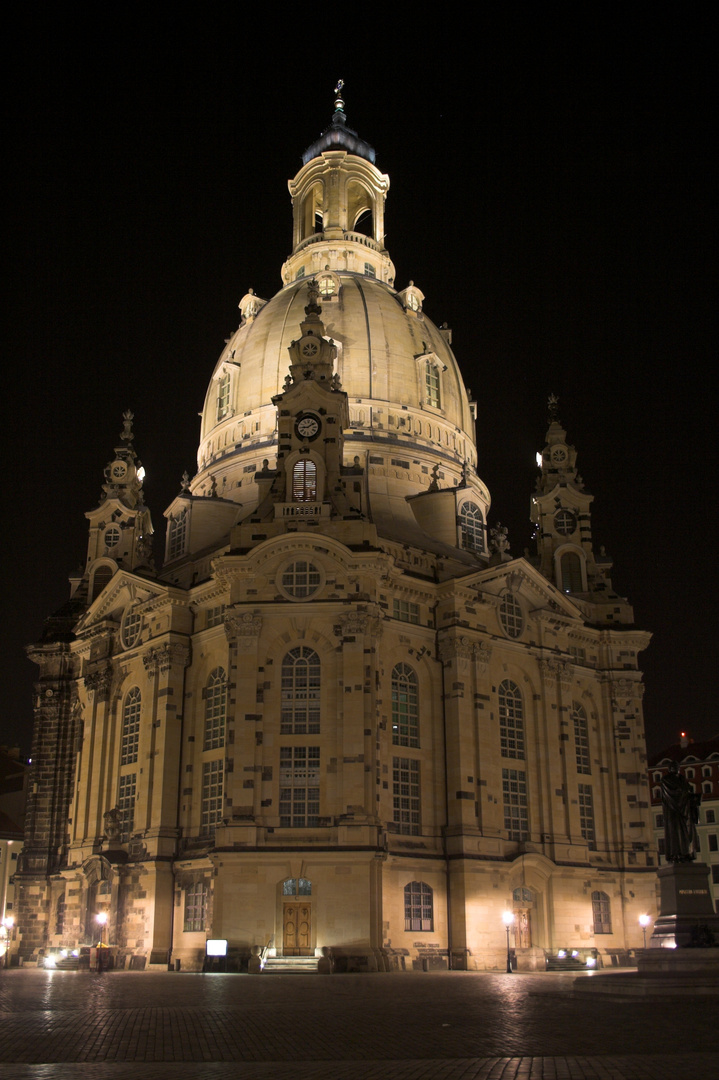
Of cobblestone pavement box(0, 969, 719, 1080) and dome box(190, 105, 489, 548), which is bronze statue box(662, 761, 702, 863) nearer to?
cobblestone pavement box(0, 969, 719, 1080)

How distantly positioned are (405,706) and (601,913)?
719 inches

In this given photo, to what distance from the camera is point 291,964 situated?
48.7 metres

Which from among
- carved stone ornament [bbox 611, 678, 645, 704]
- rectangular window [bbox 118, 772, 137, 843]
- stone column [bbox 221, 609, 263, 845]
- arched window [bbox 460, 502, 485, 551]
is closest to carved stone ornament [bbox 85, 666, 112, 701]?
rectangular window [bbox 118, 772, 137, 843]

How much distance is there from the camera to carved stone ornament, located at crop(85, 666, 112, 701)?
66250mm

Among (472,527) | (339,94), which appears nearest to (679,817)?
(472,527)

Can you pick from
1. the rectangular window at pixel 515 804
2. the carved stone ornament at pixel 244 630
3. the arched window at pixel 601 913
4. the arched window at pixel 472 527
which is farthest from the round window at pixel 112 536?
the arched window at pixel 601 913

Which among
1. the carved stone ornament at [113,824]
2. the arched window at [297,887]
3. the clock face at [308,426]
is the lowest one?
the arched window at [297,887]

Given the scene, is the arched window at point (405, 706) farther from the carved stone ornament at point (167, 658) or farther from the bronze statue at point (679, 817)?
the bronze statue at point (679, 817)

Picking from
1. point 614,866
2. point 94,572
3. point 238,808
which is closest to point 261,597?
point 238,808

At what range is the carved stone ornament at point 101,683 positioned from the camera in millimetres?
66250

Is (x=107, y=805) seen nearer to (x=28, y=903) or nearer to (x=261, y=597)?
(x=28, y=903)

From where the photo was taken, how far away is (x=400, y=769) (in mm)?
56281

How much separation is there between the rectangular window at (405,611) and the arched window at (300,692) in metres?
5.89

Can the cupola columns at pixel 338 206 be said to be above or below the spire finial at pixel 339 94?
below
